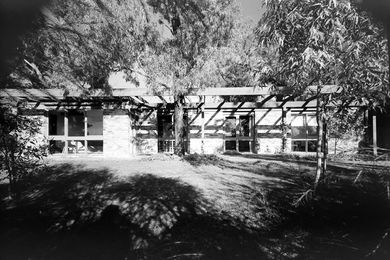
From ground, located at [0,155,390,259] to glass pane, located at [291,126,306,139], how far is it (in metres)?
7.73

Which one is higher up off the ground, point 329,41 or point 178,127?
point 329,41

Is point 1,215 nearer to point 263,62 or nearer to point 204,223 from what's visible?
point 204,223

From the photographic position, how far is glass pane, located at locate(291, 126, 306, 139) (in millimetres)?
14944

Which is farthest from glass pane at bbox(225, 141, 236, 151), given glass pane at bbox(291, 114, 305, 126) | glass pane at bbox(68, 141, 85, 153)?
glass pane at bbox(68, 141, 85, 153)

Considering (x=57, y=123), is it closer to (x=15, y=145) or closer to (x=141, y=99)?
(x=141, y=99)

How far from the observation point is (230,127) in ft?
51.2

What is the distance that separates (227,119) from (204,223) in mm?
11249

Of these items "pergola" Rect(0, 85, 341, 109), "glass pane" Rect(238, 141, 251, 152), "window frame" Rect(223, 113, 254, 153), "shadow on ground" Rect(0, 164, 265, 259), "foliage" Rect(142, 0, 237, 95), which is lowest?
"shadow on ground" Rect(0, 164, 265, 259)

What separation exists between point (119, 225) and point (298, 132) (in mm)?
12640

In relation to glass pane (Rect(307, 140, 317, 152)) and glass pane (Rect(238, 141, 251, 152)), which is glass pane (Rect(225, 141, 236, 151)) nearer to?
glass pane (Rect(238, 141, 251, 152))

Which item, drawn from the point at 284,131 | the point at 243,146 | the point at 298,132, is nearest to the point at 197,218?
the point at 284,131

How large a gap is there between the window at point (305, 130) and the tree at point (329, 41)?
1200 centimetres

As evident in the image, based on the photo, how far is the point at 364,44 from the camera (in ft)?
8.33

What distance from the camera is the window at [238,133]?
1548 centimetres
